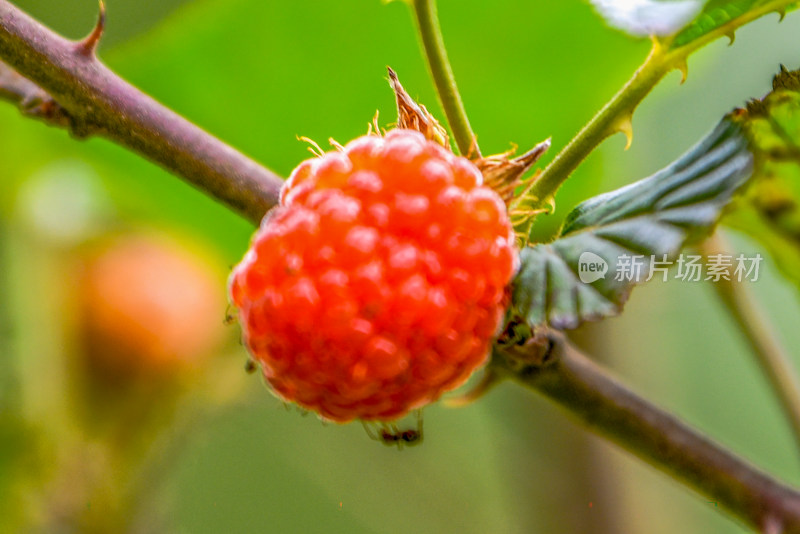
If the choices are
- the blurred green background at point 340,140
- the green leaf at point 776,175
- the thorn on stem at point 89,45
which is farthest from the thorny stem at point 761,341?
the thorn on stem at point 89,45

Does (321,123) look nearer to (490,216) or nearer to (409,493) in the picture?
(490,216)

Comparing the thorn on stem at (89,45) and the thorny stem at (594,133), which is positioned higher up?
the thorny stem at (594,133)

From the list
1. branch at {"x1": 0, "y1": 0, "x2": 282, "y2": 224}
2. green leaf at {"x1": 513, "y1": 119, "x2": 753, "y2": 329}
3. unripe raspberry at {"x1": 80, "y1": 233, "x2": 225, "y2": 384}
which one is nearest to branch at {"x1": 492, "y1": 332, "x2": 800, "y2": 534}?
green leaf at {"x1": 513, "y1": 119, "x2": 753, "y2": 329}

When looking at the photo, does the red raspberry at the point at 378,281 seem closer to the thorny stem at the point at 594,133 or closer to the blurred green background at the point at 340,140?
the thorny stem at the point at 594,133

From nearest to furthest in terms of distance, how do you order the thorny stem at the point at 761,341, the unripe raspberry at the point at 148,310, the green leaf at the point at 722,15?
the green leaf at the point at 722,15
the thorny stem at the point at 761,341
the unripe raspberry at the point at 148,310

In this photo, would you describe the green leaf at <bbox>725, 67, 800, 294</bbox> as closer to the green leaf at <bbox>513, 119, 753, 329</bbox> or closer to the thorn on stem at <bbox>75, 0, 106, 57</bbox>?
the green leaf at <bbox>513, 119, 753, 329</bbox>
